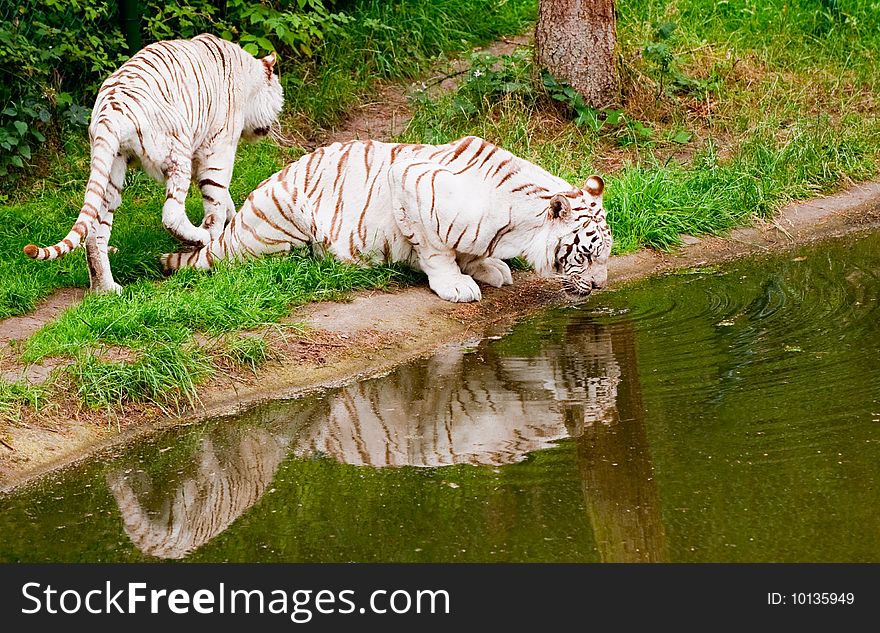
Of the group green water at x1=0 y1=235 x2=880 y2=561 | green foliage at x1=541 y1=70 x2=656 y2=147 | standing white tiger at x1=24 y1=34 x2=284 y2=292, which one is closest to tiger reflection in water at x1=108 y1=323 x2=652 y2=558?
green water at x1=0 y1=235 x2=880 y2=561

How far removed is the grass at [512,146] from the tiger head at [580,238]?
893mm

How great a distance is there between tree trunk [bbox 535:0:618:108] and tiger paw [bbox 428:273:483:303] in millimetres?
3170

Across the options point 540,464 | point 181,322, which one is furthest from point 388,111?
point 540,464

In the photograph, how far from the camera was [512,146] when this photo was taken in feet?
28.9

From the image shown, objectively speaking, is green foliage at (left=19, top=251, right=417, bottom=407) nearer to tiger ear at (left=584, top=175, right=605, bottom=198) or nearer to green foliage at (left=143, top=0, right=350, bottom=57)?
tiger ear at (left=584, top=175, right=605, bottom=198)

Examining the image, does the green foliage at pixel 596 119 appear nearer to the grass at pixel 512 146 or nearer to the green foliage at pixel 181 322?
the grass at pixel 512 146

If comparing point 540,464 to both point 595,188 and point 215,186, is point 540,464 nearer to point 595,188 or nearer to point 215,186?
point 595,188

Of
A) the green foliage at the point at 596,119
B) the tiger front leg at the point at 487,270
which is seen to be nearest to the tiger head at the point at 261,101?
the tiger front leg at the point at 487,270

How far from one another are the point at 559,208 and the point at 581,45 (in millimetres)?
3100

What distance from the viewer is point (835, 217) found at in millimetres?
8141

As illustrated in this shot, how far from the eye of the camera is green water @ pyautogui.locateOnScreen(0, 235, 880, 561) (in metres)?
3.88

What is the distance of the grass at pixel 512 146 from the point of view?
5.71m

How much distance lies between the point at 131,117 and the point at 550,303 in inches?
95.6

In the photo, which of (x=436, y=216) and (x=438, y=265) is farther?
(x=438, y=265)
